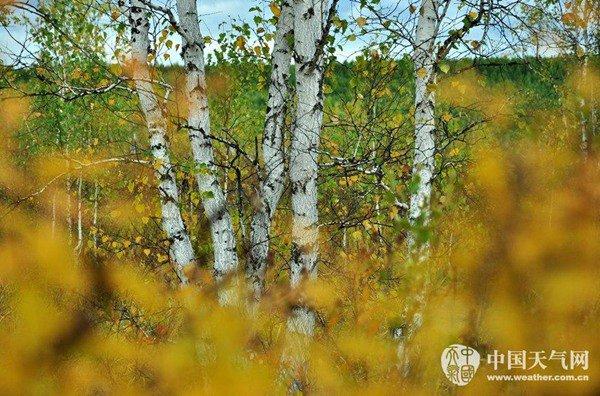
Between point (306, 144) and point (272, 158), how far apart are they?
71 centimetres

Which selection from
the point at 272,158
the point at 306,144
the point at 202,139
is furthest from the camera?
the point at 272,158

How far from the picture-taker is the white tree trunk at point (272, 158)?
219 inches

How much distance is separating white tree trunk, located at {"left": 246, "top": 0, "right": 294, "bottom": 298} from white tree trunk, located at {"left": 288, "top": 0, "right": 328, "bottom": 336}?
53 cm

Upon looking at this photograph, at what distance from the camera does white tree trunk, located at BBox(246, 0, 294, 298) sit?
556 centimetres

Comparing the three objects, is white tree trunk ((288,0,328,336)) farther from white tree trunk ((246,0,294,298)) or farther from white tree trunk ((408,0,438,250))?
white tree trunk ((408,0,438,250))

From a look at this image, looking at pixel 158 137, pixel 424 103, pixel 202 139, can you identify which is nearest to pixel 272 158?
pixel 202 139

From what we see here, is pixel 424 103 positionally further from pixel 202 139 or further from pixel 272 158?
pixel 202 139

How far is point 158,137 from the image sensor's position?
5621 millimetres

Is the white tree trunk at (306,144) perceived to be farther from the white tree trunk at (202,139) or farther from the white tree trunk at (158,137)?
the white tree trunk at (158,137)

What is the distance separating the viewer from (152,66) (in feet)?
19.1

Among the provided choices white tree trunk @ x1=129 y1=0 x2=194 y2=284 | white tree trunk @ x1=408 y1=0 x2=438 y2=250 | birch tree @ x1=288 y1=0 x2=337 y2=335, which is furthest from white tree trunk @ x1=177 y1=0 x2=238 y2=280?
white tree trunk @ x1=408 y1=0 x2=438 y2=250

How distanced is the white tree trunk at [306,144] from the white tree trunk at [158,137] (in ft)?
3.99

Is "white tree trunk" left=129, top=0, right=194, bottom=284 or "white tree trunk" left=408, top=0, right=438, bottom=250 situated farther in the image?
"white tree trunk" left=408, top=0, right=438, bottom=250

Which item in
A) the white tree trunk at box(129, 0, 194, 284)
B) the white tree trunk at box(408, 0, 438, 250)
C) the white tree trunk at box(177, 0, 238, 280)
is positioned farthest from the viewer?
the white tree trunk at box(408, 0, 438, 250)
